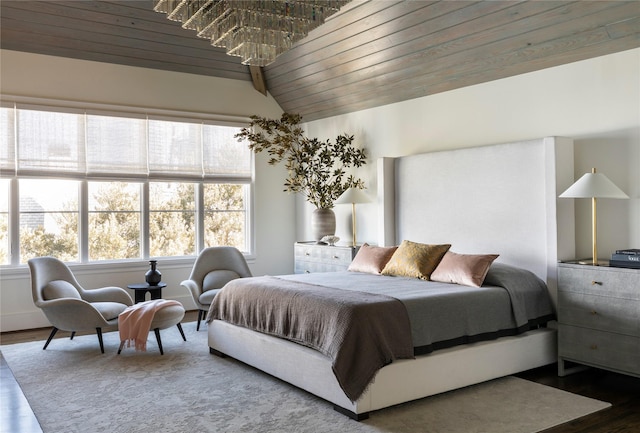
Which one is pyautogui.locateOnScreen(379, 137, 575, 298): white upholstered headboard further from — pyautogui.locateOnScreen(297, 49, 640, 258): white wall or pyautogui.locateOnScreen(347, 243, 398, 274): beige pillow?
pyautogui.locateOnScreen(347, 243, 398, 274): beige pillow

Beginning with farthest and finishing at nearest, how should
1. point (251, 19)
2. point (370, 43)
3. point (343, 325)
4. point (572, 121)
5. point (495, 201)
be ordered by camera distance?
point (370, 43)
point (495, 201)
point (572, 121)
point (251, 19)
point (343, 325)

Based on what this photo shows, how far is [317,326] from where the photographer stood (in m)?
3.86

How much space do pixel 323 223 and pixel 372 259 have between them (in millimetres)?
1522

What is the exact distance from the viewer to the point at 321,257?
6762 millimetres

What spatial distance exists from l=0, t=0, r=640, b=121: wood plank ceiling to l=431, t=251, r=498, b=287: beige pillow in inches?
67.8

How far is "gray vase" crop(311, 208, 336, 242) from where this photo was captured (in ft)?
22.7

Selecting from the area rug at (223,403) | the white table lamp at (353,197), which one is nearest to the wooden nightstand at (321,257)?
the white table lamp at (353,197)

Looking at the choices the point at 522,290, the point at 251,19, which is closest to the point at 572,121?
the point at 522,290

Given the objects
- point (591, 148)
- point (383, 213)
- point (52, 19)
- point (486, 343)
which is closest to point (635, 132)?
point (591, 148)

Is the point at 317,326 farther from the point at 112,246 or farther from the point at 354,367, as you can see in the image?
the point at 112,246

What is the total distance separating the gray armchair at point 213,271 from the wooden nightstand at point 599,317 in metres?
3.29

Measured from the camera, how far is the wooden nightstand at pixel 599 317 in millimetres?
3846

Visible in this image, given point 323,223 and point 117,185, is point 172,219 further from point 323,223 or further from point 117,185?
point 323,223

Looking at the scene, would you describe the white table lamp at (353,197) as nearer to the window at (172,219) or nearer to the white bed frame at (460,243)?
the white bed frame at (460,243)
